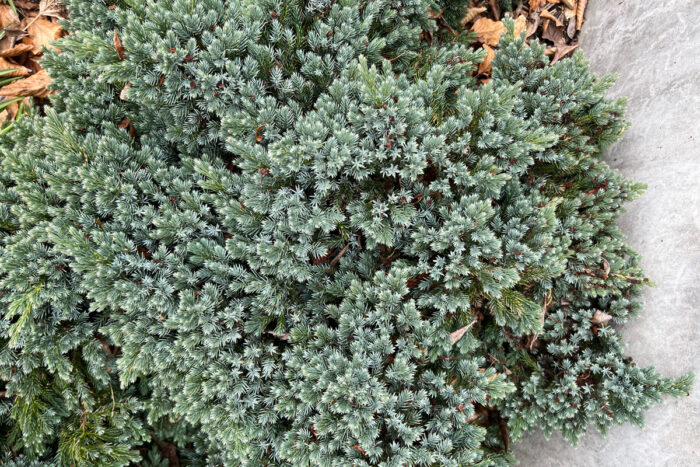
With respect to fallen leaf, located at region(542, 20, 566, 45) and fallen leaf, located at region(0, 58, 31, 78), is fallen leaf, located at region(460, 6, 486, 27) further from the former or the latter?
fallen leaf, located at region(0, 58, 31, 78)

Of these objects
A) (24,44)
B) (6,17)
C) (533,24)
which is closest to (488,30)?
(533,24)

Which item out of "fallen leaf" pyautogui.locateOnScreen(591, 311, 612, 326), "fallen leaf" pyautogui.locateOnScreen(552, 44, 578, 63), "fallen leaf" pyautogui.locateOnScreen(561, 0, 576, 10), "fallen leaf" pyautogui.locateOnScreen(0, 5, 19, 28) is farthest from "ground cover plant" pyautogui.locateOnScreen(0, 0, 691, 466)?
"fallen leaf" pyautogui.locateOnScreen(0, 5, 19, 28)

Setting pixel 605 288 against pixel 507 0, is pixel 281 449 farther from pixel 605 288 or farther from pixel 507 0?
pixel 507 0

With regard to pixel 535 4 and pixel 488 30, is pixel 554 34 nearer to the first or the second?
pixel 535 4

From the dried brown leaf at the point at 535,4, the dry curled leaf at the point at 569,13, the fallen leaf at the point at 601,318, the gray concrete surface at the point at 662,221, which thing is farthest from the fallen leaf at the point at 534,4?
the fallen leaf at the point at 601,318

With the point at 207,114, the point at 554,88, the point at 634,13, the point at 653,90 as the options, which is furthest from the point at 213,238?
the point at 634,13

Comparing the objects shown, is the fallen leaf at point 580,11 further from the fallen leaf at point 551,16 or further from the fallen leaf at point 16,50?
the fallen leaf at point 16,50
